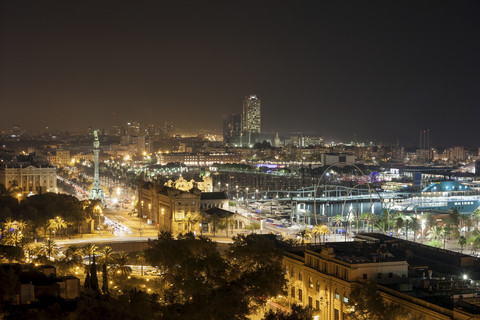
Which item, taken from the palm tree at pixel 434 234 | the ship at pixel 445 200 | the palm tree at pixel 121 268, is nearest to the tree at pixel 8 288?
the palm tree at pixel 121 268

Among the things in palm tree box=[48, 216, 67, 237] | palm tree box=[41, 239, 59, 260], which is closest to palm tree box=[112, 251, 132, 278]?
palm tree box=[41, 239, 59, 260]

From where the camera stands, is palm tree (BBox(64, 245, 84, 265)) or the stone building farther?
the stone building

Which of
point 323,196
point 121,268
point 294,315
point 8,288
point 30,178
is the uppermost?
point 30,178

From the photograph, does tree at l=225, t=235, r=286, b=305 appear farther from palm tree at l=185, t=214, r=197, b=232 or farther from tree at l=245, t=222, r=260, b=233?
palm tree at l=185, t=214, r=197, b=232

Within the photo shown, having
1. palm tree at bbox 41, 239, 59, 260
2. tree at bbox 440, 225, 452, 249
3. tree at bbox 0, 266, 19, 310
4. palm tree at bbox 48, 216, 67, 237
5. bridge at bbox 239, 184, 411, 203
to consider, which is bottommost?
bridge at bbox 239, 184, 411, 203

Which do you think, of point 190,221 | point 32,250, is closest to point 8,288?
point 32,250

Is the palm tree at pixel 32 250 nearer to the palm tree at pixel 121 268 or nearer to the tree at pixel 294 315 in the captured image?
the palm tree at pixel 121 268

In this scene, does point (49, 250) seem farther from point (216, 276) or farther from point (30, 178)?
point (30, 178)

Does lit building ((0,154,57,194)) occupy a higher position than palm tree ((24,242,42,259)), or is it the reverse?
lit building ((0,154,57,194))

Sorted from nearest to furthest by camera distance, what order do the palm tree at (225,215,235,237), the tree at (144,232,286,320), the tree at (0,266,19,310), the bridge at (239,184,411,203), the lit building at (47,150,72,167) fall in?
the tree at (0,266,19,310) → the tree at (144,232,286,320) → the palm tree at (225,215,235,237) → the bridge at (239,184,411,203) → the lit building at (47,150,72,167)

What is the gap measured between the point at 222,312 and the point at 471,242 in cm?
3166

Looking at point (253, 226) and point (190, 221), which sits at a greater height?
point (190, 221)

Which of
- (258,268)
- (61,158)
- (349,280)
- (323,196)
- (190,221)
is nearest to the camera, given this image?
(349,280)

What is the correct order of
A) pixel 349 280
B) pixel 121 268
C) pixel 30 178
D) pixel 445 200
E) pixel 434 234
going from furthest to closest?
pixel 445 200, pixel 30 178, pixel 434 234, pixel 121 268, pixel 349 280
